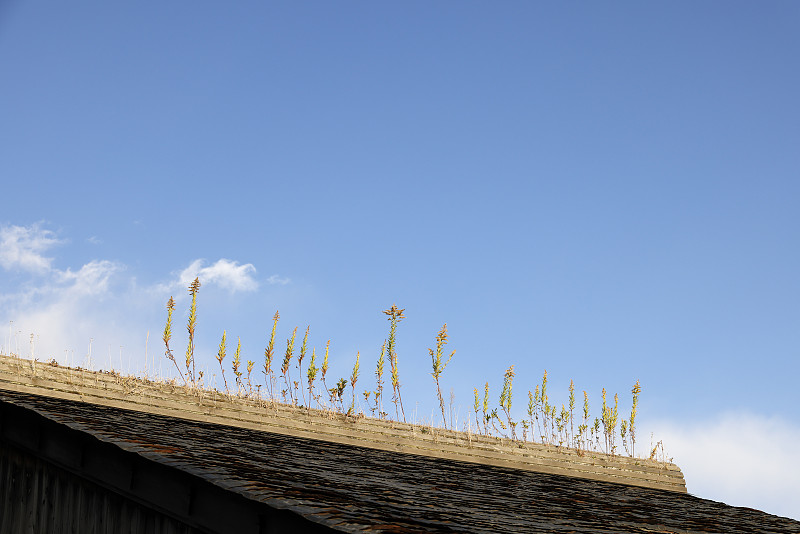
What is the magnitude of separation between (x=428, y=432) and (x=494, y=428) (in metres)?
2.81

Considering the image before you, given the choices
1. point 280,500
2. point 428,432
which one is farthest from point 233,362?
point 280,500

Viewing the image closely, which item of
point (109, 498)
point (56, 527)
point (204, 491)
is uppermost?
point (204, 491)

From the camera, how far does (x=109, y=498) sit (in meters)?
6.43

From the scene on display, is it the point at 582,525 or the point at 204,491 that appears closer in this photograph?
the point at 204,491

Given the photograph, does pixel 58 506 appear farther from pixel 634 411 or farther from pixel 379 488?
pixel 634 411

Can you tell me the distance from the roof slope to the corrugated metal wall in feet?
1.87

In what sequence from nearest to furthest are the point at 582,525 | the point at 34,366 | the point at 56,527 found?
the point at 582,525 < the point at 56,527 < the point at 34,366

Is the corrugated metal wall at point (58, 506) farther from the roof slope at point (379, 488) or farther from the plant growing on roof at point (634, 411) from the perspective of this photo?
the plant growing on roof at point (634, 411)

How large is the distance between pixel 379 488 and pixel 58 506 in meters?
3.31

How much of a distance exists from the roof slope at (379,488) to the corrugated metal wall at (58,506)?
1.87 ft

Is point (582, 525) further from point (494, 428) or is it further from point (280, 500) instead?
point (494, 428)

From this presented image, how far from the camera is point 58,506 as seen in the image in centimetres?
692

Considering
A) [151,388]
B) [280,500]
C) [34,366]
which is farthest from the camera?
[151,388]

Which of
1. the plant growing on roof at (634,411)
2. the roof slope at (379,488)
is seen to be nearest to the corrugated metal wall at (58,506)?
the roof slope at (379,488)
